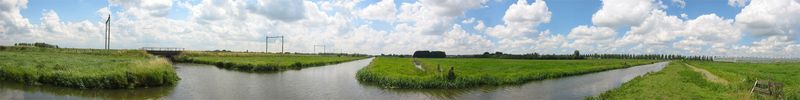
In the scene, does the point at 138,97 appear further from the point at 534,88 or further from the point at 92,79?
the point at 534,88

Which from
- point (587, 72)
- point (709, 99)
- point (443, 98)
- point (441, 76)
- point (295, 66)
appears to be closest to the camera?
point (709, 99)

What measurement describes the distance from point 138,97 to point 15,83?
8715 mm

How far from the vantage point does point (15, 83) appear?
26.0 meters

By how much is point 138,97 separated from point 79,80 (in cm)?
478

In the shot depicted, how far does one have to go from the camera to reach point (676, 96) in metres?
21.2

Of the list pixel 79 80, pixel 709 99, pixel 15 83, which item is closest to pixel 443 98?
pixel 709 99

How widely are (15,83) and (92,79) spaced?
4.63 m

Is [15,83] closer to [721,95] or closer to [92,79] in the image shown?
[92,79]

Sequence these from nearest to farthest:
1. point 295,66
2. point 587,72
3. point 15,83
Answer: point 15,83 < point 587,72 < point 295,66

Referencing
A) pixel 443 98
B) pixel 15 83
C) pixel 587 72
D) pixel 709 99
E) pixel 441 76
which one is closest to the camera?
pixel 709 99

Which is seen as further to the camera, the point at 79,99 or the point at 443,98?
the point at 443,98

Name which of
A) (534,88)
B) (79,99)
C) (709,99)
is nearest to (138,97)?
(79,99)

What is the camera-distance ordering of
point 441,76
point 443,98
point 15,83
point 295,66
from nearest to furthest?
point 443,98 → point 15,83 → point 441,76 → point 295,66

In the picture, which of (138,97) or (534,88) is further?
(534,88)
